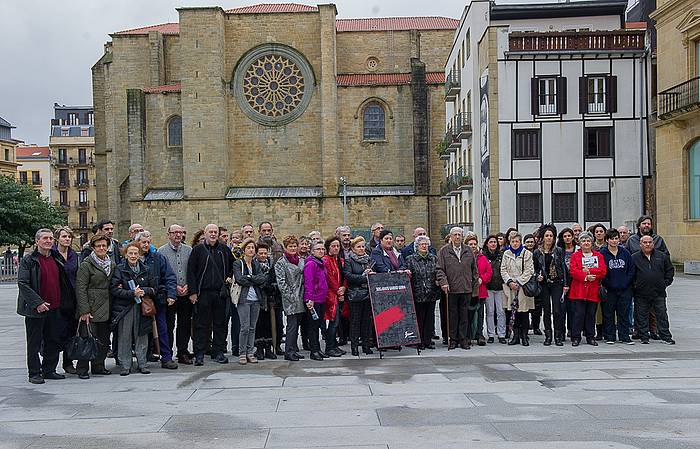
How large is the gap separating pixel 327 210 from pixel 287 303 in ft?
110

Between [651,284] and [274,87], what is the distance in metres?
37.0

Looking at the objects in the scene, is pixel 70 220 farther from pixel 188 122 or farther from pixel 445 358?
pixel 445 358

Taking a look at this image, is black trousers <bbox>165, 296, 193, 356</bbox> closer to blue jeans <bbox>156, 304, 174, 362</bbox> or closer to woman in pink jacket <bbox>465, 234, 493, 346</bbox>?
blue jeans <bbox>156, 304, 174, 362</bbox>

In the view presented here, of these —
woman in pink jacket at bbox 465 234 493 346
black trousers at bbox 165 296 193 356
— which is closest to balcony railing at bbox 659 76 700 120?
woman in pink jacket at bbox 465 234 493 346

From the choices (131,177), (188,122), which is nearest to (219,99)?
(188,122)

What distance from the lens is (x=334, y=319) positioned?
1126 centimetres

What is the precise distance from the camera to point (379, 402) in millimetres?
7938

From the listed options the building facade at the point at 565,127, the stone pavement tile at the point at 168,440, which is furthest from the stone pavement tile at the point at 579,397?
the building facade at the point at 565,127

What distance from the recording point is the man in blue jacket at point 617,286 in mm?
11742

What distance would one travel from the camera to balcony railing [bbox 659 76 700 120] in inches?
1003

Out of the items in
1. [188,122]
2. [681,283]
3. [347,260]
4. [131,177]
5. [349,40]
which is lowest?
[681,283]

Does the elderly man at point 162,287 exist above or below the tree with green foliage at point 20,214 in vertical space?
below

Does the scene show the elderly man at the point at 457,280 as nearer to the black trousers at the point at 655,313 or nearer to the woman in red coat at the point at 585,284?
the woman in red coat at the point at 585,284

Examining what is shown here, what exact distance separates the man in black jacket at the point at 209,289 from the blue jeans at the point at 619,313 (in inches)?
226
